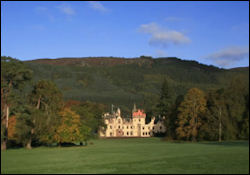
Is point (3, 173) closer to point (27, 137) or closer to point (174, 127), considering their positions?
point (27, 137)

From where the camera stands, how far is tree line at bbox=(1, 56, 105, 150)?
51031 millimetres

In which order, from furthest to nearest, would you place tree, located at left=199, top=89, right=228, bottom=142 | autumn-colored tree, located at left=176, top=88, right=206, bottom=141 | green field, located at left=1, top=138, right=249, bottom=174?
→ autumn-colored tree, located at left=176, top=88, right=206, bottom=141 → tree, located at left=199, top=89, right=228, bottom=142 → green field, located at left=1, top=138, right=249, bottom=174

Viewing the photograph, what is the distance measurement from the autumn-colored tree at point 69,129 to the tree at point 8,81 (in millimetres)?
8630

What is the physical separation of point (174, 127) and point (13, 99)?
40667mm

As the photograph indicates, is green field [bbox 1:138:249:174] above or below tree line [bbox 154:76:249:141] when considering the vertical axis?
below

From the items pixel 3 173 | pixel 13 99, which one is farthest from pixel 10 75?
pixel 3 173

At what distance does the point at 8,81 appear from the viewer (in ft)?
170

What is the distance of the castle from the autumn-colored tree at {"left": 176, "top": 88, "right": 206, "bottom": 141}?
4490cm

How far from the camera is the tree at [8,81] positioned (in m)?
50.5

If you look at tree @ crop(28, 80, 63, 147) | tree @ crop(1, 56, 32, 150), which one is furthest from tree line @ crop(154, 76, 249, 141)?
tree @ crop(1, 56, 32, 150)

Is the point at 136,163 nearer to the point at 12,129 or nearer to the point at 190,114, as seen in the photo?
the point at 12,129

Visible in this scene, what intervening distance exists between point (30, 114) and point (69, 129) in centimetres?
705

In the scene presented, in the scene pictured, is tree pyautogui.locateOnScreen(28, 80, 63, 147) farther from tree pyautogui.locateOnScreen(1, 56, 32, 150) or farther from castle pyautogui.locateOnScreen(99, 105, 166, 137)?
castle pyautogui.locateOnScreen(99, 105, 166, 137)

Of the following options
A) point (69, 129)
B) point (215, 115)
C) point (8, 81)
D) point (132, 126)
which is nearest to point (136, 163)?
point (8, 81)
